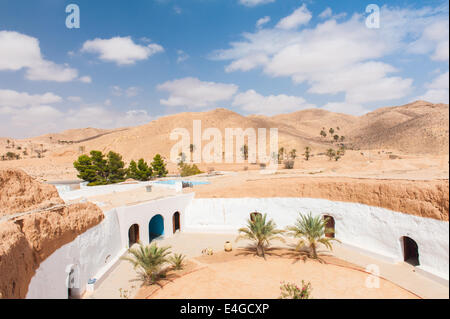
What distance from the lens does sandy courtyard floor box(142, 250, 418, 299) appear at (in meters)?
11.1

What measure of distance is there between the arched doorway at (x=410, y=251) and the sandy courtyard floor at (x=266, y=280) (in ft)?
7.61

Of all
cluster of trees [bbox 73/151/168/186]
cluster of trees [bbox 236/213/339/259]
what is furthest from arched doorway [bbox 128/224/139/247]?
cluster of trees [bbox 73/151/168/186]

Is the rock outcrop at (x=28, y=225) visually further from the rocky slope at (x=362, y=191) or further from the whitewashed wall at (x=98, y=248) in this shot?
the rocky slope at (x=362, y=191)

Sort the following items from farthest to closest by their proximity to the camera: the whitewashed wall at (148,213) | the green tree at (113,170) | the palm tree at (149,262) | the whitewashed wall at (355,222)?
1. the green tree at (113,170)
2. the whitewashed wall at (148,213)
3. the palm tree at (149,262)
4. the whitewashed wall at (355,222)

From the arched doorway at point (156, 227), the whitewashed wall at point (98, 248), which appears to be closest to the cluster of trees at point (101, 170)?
the arched doorway at point (156, 227)

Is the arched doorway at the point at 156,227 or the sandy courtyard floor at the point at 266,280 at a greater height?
the arched doorway at the point at 156,227

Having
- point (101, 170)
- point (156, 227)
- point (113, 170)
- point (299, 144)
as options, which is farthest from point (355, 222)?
point (299, 144)

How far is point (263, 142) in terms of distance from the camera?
9256 cm

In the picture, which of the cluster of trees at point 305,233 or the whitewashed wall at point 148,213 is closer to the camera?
the cluster of trees at point 305,233

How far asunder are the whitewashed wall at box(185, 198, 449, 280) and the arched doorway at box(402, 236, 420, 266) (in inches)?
10.2

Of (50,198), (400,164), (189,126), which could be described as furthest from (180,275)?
(189,126)

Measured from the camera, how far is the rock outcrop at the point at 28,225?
6.90m
